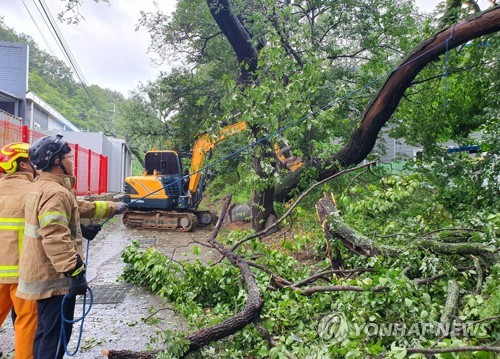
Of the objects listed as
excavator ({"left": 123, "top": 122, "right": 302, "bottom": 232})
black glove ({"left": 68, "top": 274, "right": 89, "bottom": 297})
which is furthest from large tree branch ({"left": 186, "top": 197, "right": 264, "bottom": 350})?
excavator ({"left": 123, "top": 122, "right": 302, "bottom": 232})

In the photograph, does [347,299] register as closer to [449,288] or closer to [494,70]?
[449,288]

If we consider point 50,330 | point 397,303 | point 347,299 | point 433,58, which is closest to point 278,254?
point 347,299

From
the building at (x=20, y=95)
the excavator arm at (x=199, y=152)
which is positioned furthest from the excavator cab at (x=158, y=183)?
the building at (x=20, y=95)

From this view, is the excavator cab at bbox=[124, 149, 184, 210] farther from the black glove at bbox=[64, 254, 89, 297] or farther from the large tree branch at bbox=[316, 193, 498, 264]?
the black glove at bbox=[64, 254, 89, 297]

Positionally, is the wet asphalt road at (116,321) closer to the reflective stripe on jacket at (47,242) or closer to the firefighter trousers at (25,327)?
the firefighter trousers at (25,327)

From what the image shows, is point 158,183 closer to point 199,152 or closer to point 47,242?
point 199,152

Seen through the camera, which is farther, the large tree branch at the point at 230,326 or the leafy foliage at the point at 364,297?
the large tree branch at the point at 230,326

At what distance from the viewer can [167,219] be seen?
424 inches

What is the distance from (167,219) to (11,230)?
801 cm

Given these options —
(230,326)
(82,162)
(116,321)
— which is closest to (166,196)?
(82,162)

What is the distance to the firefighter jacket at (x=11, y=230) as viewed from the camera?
2.79m

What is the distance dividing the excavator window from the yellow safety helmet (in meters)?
7.90

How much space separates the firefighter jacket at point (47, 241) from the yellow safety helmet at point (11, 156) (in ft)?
1.35

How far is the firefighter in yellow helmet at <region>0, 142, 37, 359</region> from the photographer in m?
2.69
